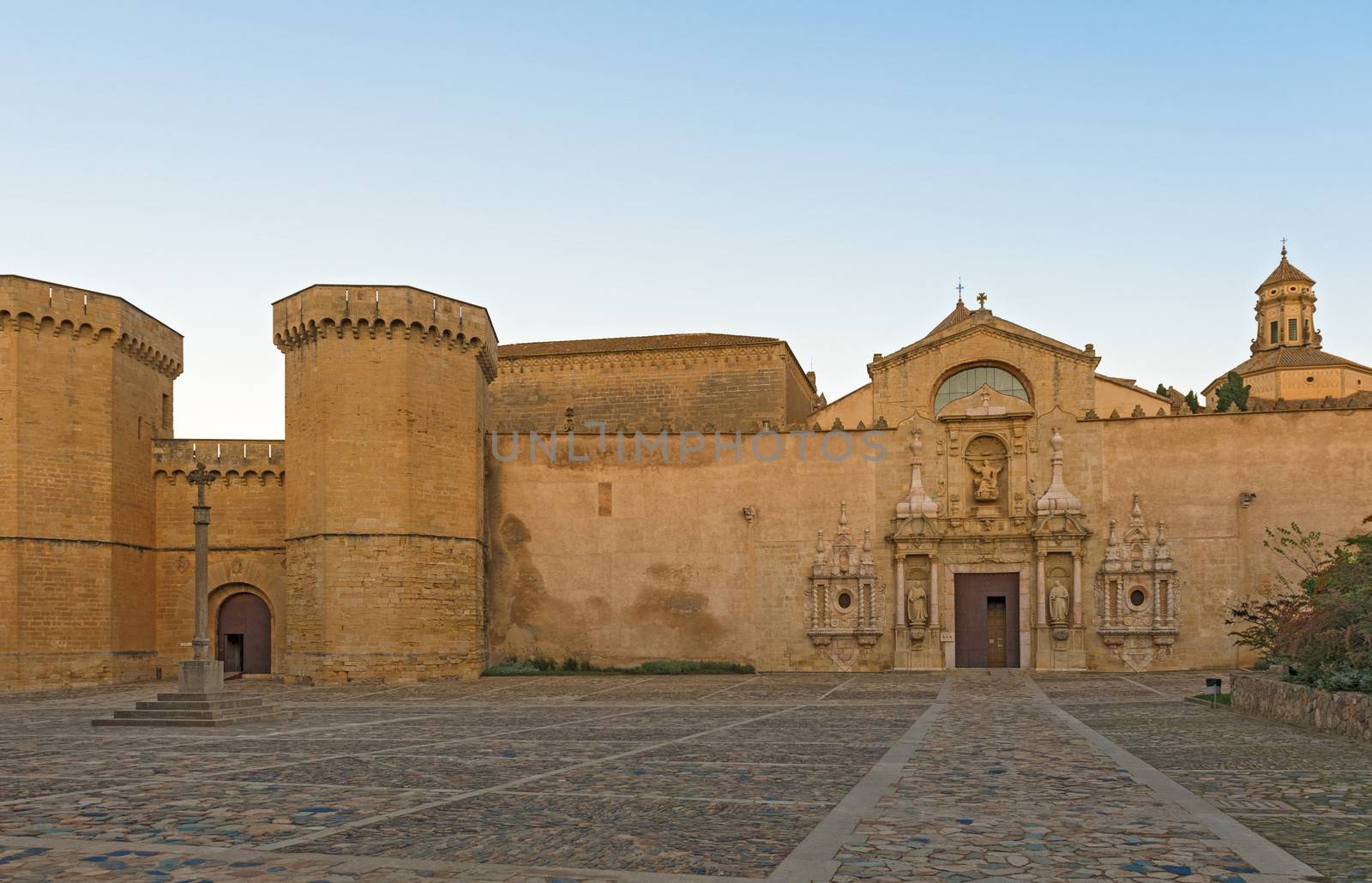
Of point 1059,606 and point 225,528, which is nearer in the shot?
point 1059,606

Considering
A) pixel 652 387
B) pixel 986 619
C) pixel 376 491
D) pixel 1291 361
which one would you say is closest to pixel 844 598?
pixel 986 619

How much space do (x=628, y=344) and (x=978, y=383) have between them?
14.4 meters

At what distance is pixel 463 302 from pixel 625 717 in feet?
48.8

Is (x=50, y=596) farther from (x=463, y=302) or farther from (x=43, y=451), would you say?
(x=463, y=302)

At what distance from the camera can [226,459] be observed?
3041 centimetres

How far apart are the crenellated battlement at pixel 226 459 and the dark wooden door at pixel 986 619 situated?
17940mm

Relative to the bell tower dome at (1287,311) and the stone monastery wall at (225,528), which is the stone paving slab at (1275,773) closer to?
the stone monastery wall at (225,528)

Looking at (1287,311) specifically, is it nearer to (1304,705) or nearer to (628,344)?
(628,344)

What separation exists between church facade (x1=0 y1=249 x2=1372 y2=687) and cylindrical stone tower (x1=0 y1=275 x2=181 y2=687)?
61mm

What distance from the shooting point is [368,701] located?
21.0m

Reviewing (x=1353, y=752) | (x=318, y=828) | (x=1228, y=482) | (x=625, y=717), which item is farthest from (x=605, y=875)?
(x=1228, y=482)

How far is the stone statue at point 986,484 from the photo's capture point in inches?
1153

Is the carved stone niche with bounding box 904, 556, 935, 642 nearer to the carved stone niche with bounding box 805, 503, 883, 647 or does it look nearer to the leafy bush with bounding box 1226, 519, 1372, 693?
the carved stone niche with bounding box 805, 503, 883, 647

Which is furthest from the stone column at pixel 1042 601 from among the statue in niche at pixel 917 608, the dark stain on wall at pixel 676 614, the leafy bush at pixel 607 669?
the dark stain on wall at pixel 676 614
